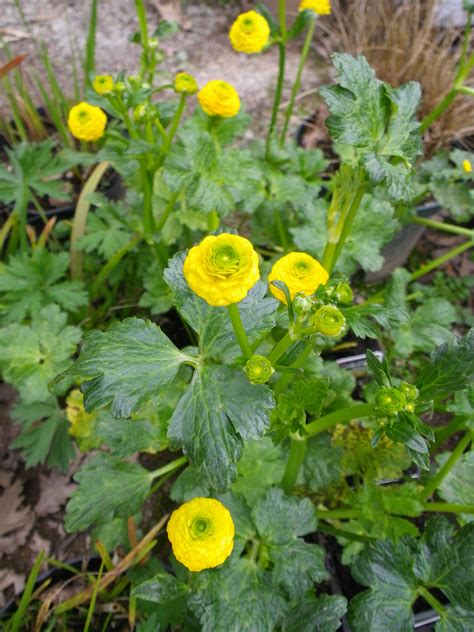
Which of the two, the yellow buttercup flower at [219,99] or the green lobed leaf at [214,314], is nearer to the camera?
the green lobed leaf at [214,314]

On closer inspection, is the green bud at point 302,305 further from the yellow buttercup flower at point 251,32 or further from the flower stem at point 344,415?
the yellow buttercup flower at point 251,32

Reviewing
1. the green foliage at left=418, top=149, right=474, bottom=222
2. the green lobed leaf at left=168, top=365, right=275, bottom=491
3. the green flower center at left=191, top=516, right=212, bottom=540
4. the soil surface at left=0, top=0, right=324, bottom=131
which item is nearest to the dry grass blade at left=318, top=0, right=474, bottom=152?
the soil surface at left=0, top=0, right=324, bottom=131

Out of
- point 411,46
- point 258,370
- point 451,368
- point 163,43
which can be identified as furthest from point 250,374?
point 163,43

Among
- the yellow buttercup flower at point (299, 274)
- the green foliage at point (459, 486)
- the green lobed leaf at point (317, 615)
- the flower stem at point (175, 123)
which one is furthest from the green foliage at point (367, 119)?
the green lobed leaf at point (317, 615)

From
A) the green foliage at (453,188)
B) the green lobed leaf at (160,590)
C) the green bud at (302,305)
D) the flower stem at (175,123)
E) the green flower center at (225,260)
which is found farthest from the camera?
the green foliage at (453,188)

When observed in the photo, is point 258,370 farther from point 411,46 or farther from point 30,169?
point 411,46

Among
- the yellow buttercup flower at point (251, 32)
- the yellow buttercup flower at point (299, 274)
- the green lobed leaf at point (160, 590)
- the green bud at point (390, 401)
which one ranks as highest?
the yellow buttercup flower at point (251, 32)

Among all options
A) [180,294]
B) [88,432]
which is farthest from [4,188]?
[180,294]

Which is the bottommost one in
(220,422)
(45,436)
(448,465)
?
(45,436)

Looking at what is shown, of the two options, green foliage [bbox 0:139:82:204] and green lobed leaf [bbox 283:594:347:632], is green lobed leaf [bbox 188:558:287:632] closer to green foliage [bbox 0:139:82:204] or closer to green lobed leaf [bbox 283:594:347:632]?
green lobed leaf [bbox 283:594:347:632]
